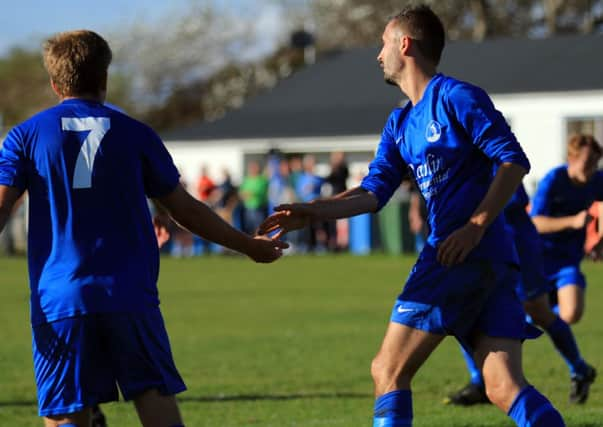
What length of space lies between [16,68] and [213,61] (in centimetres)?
1106

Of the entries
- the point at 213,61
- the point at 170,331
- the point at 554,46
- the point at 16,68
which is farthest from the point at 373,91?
the point at 170,331

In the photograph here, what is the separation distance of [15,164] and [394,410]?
193 centimetres

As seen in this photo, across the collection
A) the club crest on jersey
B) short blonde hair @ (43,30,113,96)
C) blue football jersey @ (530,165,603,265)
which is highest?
short blonde hair @ (43,30,113,96)

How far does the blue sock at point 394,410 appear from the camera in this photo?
18.9 feet

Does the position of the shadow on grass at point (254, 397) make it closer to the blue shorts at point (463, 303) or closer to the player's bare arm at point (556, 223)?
the player's bare arm at point (556, 223)

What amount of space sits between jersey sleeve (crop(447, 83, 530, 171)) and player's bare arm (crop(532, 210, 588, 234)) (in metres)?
3.70

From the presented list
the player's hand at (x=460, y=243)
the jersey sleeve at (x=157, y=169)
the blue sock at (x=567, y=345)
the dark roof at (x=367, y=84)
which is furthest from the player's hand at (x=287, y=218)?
the dark roof at (x=367, y=84)

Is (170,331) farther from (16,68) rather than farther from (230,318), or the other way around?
(16,68)

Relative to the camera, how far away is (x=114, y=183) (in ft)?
16.8

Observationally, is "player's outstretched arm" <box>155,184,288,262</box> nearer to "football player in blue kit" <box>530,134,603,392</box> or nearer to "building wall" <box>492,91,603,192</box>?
"football player in blue kit" <box>530,134,603,392</box>

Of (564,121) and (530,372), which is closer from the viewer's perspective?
(530,372)

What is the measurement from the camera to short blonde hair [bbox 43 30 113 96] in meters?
5.16

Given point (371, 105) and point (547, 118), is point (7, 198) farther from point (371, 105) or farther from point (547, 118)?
point (371, 105)

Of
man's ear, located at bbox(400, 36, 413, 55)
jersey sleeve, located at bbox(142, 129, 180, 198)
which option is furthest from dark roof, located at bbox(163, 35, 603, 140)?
jersey sleeve, located at bbox(142, 129, 180, 198)
